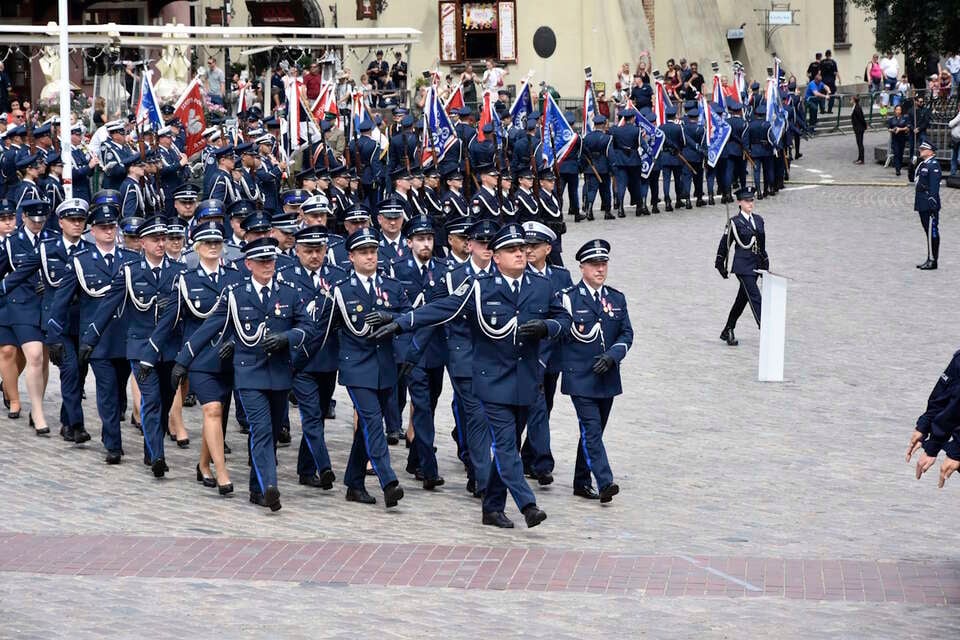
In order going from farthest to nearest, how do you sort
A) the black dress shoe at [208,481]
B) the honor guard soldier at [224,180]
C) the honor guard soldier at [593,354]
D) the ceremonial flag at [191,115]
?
the ceremonial flag at [191,115]
the honor guard soldier at [224,180]
the black dress shoe at [208,481]
the honor guard soldier at [593,354]

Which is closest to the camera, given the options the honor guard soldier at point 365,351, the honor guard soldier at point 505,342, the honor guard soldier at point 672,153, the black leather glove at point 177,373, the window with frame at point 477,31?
the honor guard soldier at point 505,342

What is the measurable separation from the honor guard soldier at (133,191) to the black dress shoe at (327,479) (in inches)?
321

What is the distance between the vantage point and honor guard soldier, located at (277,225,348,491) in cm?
1208

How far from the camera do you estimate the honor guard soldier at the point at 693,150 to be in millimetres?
30578

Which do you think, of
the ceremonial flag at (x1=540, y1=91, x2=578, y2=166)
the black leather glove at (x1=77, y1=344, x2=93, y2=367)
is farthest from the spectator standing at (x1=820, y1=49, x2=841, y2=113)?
the black leather glove at (x1=77, y1=344, x2=93, y2=367)

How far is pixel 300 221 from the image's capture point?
14.9 metres

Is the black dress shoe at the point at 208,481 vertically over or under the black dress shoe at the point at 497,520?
over

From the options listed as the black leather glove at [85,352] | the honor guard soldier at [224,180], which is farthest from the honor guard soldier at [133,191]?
the black leather glove at [85,352]

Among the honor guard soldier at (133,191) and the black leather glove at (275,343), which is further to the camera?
the honor guard soldier at (133,191)

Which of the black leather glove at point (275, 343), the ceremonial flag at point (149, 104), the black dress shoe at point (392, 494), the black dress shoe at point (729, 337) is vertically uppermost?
the ceremonial flag at point (149, 104)

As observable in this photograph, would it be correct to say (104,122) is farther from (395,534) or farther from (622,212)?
(395,534)

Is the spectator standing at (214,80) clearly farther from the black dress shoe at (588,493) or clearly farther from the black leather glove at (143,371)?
the black dress shoe at (588,493)

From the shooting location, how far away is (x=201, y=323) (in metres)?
12.6

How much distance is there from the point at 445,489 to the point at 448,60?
32.1 metres
